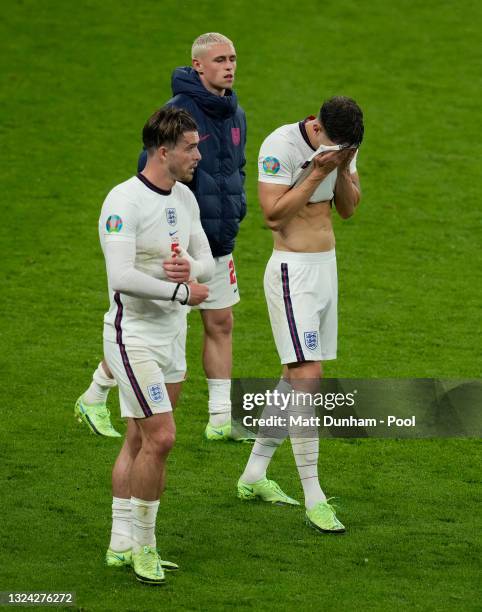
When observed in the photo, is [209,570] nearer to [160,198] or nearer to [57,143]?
[160,198]

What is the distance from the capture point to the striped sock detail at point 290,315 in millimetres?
6711

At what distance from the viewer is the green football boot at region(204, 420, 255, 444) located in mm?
8203

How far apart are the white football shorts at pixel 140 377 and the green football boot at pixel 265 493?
1.48 meters

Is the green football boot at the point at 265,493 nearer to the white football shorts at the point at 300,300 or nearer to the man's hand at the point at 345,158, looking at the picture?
the white football shorts at the point at 300,300

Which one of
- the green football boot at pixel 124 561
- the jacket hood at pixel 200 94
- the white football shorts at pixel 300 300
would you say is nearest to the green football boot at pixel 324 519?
the white football shorts at pixel 300 300

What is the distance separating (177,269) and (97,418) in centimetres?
268

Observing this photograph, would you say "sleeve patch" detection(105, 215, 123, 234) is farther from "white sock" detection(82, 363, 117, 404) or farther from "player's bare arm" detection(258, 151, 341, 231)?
"white sock" detection(82, 363, 117, 404)

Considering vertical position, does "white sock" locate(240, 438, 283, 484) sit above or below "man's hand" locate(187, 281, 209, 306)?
below

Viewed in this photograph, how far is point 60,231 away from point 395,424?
533 centimetres

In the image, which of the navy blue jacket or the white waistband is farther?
the navy blue jacket

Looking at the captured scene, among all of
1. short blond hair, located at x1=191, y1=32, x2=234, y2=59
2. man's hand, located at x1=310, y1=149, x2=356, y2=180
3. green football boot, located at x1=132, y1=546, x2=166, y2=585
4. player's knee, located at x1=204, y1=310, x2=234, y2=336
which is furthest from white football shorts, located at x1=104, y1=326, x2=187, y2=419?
short blond hair, located at x1=191, y1=32, x2=234, y2=59

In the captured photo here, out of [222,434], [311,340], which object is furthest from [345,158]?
[222,434]

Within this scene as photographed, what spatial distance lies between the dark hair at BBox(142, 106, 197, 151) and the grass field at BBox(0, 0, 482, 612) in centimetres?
200

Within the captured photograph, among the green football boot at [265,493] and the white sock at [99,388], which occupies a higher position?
the white sock at [99,388]
